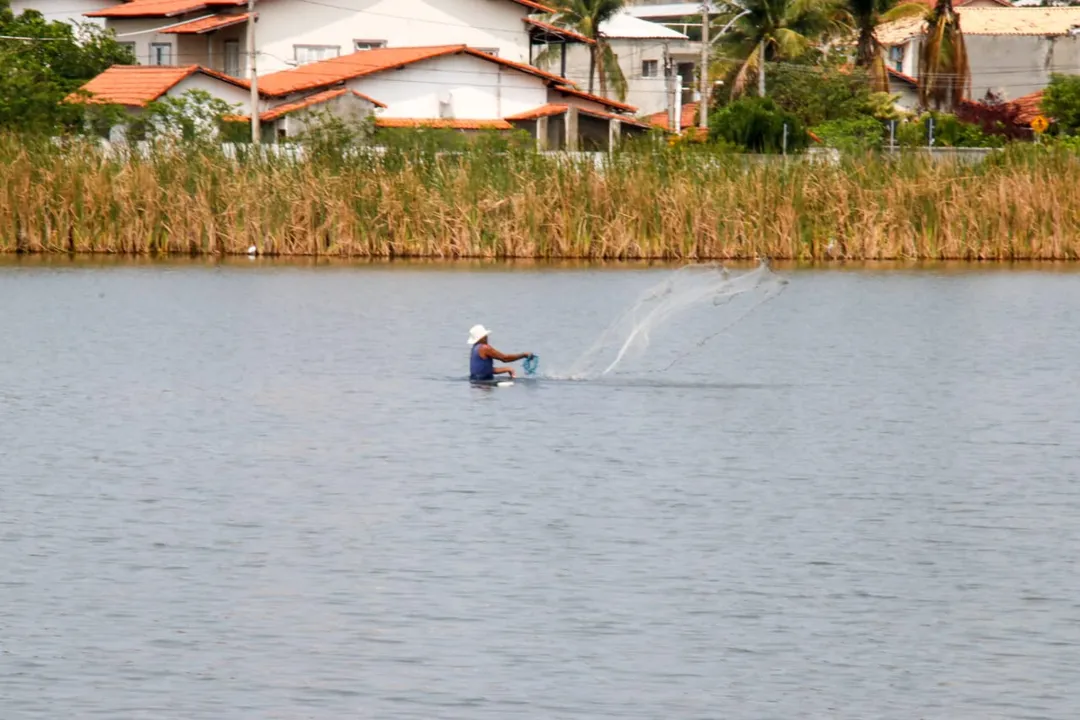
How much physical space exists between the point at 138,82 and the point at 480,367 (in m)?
48.7

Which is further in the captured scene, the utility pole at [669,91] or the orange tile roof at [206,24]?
the utility pole at [669,91]

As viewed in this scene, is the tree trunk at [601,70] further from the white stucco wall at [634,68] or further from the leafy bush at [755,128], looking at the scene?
the leafy bush at [755,128]

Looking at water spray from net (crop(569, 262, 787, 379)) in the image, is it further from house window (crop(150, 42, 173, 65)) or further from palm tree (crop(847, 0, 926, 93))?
house window (crop(150, 42, 173, 65))

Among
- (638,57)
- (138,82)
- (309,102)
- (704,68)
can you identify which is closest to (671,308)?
(704,68)

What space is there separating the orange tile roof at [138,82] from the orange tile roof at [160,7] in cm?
534

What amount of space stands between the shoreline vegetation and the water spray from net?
253 cm

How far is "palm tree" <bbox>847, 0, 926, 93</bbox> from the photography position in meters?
81.3

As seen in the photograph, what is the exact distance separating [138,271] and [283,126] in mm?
27796

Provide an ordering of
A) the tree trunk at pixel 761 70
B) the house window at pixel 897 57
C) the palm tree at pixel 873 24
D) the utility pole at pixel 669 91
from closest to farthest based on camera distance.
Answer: the tree trunk at pixel 761 70 → the utility pole at pixel 669 91 → the palm tree at pixel 873 24 → the house window at pixel 897 57

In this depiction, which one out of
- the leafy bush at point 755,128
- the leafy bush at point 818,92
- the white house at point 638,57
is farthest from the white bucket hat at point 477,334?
the white house at point 638,57

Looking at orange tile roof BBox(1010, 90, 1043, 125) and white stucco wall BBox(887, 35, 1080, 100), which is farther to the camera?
white stucco wall BBox(887, 35, 1080, 100)

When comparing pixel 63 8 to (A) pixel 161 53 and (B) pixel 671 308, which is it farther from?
(B) pixel 671 308

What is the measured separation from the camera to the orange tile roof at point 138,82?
225ft

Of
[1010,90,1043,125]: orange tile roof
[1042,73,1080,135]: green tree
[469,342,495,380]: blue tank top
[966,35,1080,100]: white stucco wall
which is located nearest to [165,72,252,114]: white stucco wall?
[1042,73,1080,135]: green tree
